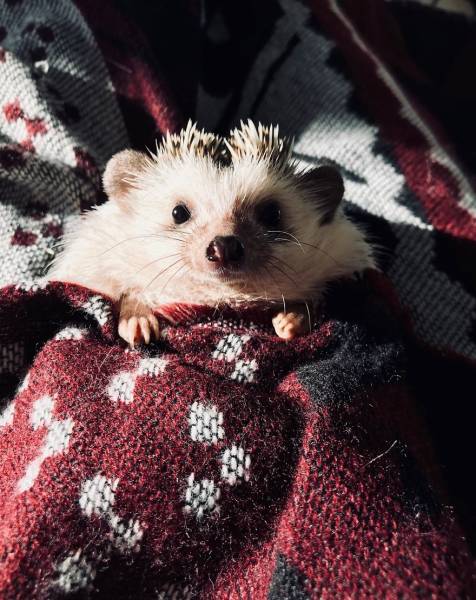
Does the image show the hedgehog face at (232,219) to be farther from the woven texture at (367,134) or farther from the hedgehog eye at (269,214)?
the woven texture at (367,134)

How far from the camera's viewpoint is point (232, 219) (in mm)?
1169

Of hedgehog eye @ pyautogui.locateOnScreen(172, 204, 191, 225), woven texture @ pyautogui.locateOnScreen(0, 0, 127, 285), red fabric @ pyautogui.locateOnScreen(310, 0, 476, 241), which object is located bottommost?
woven texture @ pyautogui.locateOnScreen(0, 0, 127, 285)

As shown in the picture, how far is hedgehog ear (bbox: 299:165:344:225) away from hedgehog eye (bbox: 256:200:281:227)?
Answer: 0.37 ft

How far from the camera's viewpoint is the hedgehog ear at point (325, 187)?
1.29m

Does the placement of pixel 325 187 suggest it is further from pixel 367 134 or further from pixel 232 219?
pixel 367 134

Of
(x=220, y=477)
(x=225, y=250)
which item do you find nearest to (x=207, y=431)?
(x=220, y=477)

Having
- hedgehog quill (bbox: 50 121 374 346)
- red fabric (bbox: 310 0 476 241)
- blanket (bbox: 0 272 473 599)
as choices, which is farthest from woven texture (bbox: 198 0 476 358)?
blanket (bbox: 0 272 473 599)

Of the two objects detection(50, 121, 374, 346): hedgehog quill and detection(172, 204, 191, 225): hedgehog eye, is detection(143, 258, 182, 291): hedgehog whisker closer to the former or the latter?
detection(50, 121, 374, 346): hedgehog quill

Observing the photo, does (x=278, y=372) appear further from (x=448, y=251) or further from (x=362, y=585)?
(x=448, y=251)

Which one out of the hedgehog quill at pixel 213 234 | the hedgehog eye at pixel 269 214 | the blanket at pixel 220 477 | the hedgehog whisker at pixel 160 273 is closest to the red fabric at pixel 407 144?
the hedgehog quill at pixel 213 234

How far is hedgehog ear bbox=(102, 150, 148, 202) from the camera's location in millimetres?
1279

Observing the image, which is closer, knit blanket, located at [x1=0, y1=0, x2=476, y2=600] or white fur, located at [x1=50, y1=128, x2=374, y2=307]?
knit blanket, located at [x1=0, y1=0, x2=476, y2=600]

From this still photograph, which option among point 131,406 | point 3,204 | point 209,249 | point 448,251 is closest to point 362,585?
point 131,406

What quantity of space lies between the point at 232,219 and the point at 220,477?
54cm
